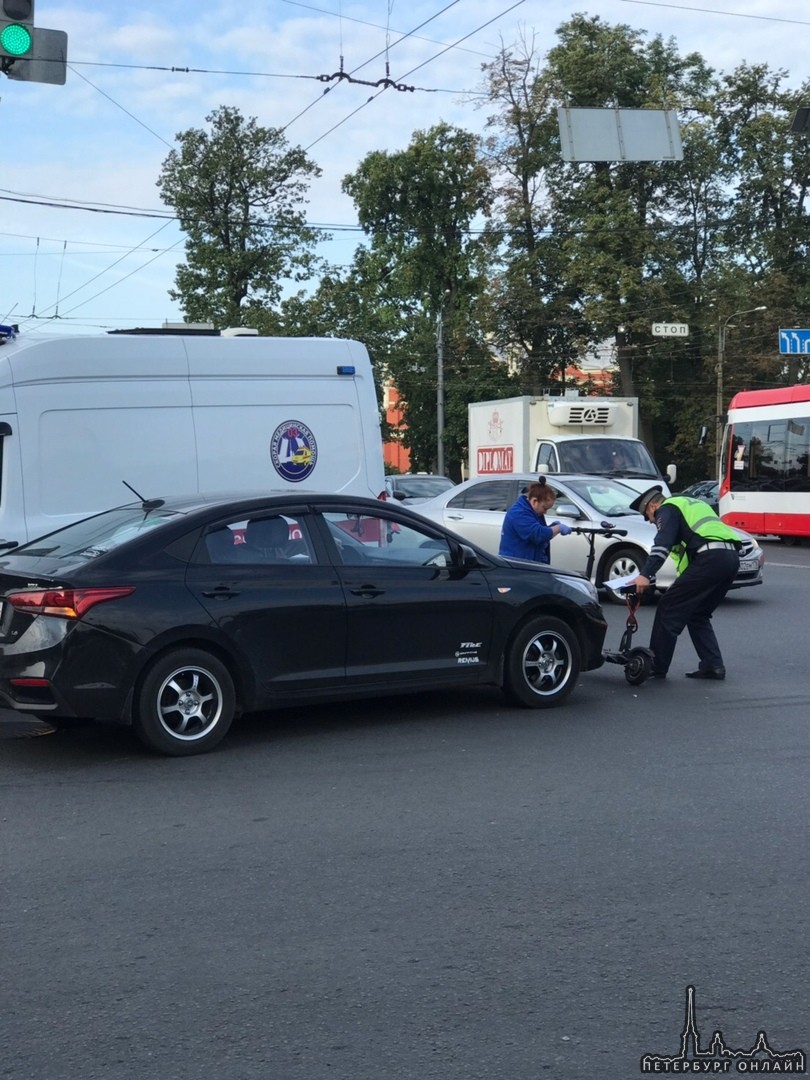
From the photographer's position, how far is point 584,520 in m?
15.6

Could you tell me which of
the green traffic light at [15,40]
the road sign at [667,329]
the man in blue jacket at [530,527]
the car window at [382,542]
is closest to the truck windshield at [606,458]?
the man in blue jacket at [530,527]

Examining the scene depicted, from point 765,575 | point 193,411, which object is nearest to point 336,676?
point 193,411

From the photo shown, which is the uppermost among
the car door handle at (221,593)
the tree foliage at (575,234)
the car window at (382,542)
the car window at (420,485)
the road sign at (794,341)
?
the tree foliage at (575,234)

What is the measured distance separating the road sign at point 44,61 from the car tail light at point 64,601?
5.38m

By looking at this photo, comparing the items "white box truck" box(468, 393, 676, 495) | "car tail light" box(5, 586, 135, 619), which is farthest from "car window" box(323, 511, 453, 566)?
"white box truck" box(468, 393, 676, 495)

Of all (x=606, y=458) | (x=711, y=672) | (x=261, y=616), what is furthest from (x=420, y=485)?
(x=261, y=616)

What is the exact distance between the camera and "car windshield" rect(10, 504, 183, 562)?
7.63 metres

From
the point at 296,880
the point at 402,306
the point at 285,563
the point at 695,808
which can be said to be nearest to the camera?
the point at 296,880

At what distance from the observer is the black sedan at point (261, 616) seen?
284 inches

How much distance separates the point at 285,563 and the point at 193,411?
3.63 meters

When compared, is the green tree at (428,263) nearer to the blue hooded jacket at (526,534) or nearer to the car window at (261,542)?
the blue hooded jacket at (526,534)

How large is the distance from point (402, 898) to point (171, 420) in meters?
6.78

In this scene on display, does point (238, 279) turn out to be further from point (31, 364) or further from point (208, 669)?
point (208, 669)

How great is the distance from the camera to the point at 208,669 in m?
7.53
